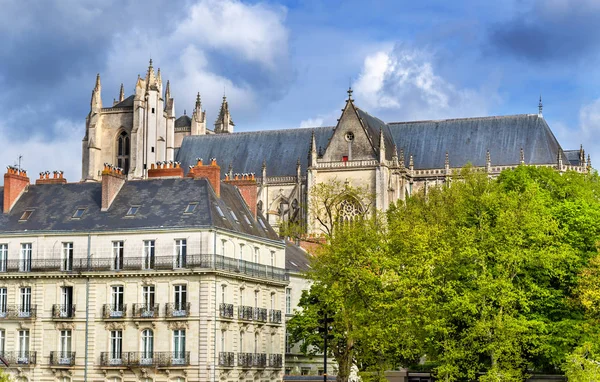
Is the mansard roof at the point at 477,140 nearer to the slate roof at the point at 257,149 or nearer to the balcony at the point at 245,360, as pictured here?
the slate roof at the point at 257,149

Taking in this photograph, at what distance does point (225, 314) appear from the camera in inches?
1877

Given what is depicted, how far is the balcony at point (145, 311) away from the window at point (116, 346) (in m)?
1.13

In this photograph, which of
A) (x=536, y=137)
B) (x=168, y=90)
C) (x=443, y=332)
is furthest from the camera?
(x=168, y=90)

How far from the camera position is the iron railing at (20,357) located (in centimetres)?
4862

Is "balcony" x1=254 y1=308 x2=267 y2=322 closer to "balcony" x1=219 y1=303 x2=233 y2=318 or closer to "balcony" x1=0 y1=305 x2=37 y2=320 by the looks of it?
"balcony" x1=219 y1=303 x2=233 y2=318

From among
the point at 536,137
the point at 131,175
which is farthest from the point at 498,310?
the point at 131,175

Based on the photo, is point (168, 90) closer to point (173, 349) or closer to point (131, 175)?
point (131, 175)

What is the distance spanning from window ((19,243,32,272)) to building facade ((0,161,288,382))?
1.7 inches

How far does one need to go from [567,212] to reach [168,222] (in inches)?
681

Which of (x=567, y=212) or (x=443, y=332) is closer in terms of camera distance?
(x=443, y=332)

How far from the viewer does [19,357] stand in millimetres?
49000

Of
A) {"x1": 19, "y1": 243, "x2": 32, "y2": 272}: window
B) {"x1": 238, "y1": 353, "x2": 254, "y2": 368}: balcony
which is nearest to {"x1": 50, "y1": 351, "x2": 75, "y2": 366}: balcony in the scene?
{"x1": 19, "y1": 243, "x2": 32, "y2": 272}: window

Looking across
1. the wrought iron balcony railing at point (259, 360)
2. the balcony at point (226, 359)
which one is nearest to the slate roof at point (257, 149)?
the wrought iron balcony railing at point (259, 360)

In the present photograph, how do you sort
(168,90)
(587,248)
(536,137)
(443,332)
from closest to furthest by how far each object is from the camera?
(443,332) → (587,248) → (536,137) → (168,90)
